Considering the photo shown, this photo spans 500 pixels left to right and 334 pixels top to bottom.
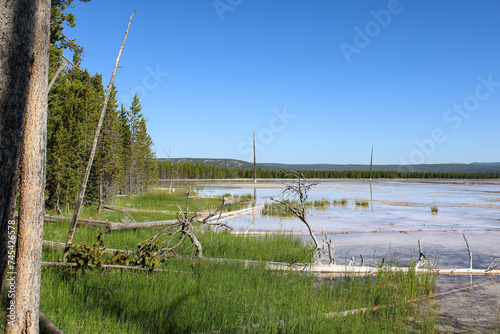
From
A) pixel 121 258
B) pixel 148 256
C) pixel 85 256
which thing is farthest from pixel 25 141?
pixel 121 258

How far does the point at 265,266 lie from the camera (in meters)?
7.84

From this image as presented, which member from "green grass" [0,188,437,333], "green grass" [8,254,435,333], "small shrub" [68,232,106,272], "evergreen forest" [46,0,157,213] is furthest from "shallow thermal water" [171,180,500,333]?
"evergreen forest" [46,0,157,213]

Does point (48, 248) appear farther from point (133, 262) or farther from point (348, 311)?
point (348, 311)

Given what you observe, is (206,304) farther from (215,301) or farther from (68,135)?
(68,135)

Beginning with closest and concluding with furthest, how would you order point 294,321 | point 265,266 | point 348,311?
point 294,321, point 348,311, point 265,266

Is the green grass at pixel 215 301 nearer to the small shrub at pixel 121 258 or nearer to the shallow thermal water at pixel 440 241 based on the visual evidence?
the small shrub at pixel 121 258

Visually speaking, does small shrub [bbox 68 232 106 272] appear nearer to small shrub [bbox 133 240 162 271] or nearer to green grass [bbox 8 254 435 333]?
green grass [bbox 8 254 435 333]

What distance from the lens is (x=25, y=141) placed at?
304cm

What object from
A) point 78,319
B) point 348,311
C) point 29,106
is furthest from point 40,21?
point 348,311

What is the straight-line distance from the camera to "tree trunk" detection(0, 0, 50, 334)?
9.69ft

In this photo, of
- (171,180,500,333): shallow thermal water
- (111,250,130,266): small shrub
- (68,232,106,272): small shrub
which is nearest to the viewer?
(68,232,106,272): small shrub

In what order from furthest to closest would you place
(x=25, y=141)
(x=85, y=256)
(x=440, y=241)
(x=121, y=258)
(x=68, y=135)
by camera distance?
1. (x=68, y=135)
2. (x=440, y=241)
3. (x=121, y=258)
4. (x=85, y=256)
5. (x=25, y=141)

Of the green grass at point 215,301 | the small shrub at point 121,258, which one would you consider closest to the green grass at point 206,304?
the green grass at point 215,301

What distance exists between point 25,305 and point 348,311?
439cm
